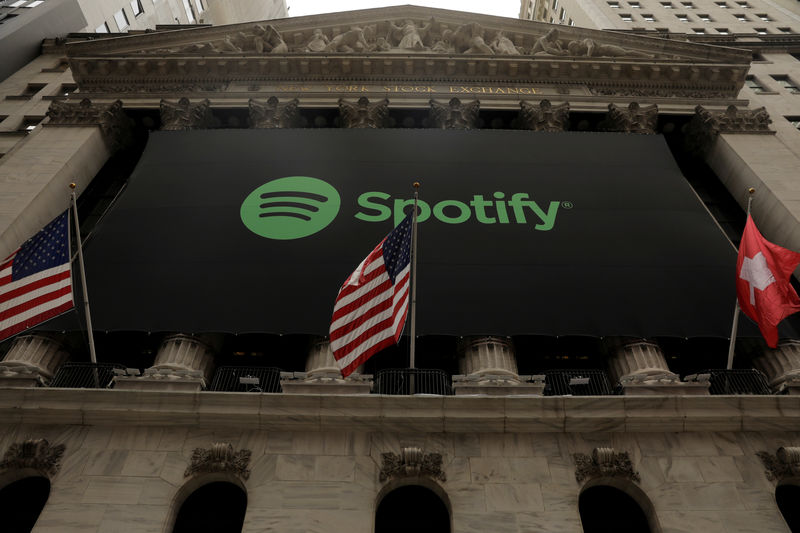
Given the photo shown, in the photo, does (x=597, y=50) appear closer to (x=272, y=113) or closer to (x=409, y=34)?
(x=409, y=34)

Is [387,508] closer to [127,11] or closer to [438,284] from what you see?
[438,284]

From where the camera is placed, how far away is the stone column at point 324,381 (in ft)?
A: 48.5

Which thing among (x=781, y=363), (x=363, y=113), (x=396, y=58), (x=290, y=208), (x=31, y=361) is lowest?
(x=31, y=361)

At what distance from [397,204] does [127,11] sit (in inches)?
1531

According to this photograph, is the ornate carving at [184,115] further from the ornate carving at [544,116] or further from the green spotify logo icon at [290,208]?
the ornate carving at [544,116]

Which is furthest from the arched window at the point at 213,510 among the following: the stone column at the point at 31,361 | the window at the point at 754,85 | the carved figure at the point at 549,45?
the window at the point at 754,85

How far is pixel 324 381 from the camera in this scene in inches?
592

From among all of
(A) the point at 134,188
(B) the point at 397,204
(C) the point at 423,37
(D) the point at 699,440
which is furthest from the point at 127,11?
(D) the point at 699,440

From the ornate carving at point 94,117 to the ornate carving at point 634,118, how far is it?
2282 cm

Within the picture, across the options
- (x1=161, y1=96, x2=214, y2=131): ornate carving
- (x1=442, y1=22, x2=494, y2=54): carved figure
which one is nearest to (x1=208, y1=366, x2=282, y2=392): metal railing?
(x1=161, y1=96, x2=214, y2=131): ornate carving

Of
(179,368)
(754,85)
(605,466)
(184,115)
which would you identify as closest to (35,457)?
(179,368)

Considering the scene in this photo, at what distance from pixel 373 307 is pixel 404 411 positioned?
8.54ft

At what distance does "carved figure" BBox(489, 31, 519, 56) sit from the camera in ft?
102

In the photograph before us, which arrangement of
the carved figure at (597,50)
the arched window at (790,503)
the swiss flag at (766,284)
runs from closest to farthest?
1. the arched window at (790,503)
2. the swiss flag at (766,284)
3. the carved figure at (597,50)
